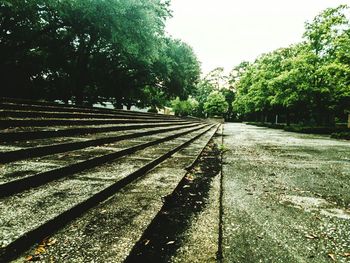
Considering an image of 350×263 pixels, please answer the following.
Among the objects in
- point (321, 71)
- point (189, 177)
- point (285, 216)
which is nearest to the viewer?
point (285, 216)

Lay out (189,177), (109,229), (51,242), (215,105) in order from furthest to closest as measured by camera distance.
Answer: (215,105) < (189,177) < (109,229) < (51,242)

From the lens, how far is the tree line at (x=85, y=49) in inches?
469

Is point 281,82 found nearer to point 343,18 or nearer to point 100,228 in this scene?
point 343,18

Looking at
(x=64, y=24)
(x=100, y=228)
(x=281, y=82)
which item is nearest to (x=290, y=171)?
(x=100, y=228)

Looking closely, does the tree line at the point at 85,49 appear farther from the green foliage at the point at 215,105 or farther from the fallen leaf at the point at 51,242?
the green foliage at the point at 215,105

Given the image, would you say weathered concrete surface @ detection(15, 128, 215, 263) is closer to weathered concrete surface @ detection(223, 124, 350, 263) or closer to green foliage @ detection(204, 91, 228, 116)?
weathered concrete surface @ detection(223, 124, 350, 263)

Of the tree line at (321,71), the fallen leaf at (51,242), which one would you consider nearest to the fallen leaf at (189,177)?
the fallen leaf at (51,242)

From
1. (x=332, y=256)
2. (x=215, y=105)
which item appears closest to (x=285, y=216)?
(x=332, y=256)

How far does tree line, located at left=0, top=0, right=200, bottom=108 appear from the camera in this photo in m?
11.9

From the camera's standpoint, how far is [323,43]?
25.1 metres

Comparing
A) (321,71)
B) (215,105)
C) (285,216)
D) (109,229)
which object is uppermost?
(321,71)

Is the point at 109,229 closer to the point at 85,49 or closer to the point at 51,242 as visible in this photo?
the point at 51,242

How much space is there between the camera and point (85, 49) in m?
19.7

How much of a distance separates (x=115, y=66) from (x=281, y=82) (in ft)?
53.5
